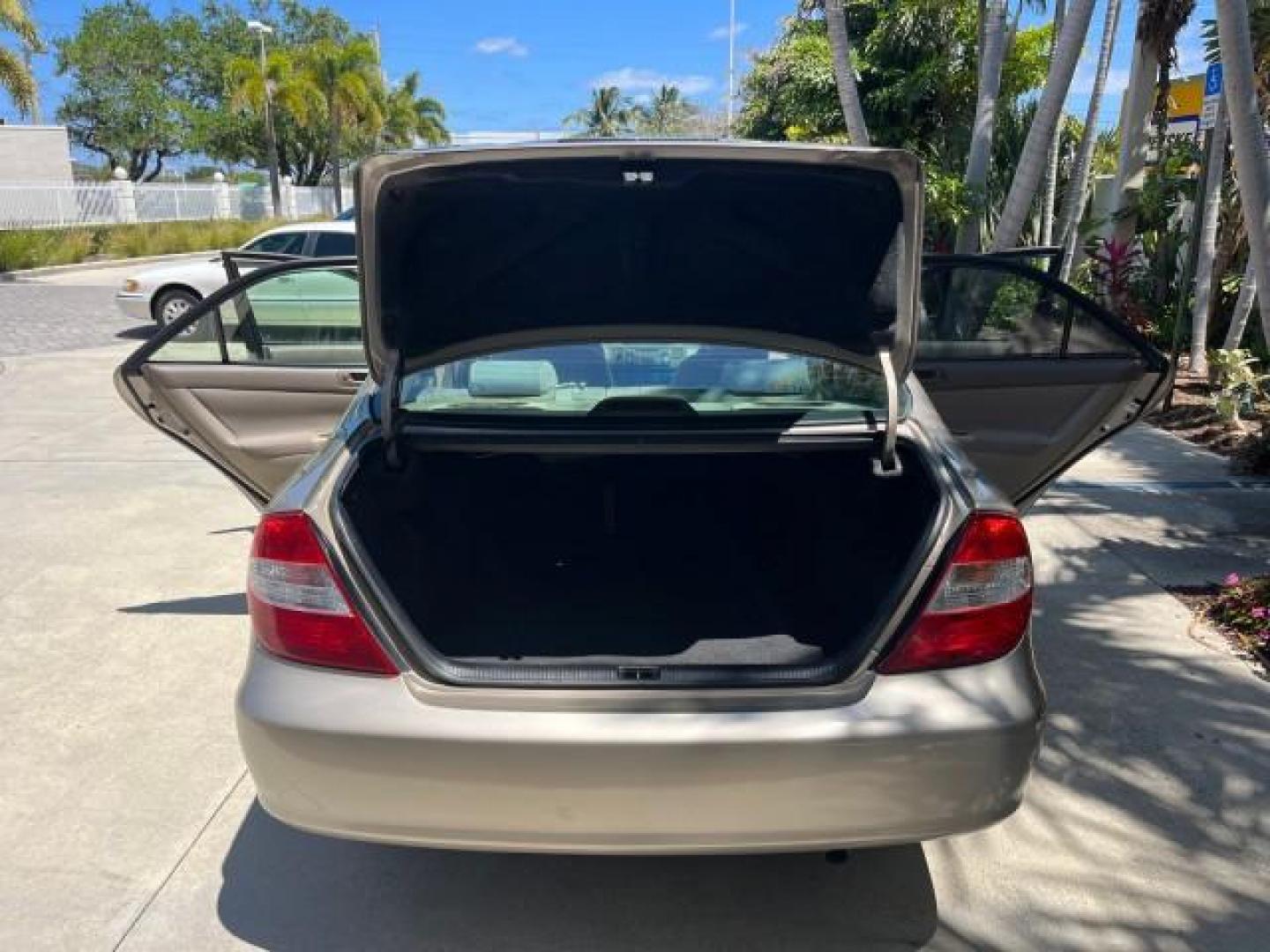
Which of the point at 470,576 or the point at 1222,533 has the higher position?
the point at 470,576

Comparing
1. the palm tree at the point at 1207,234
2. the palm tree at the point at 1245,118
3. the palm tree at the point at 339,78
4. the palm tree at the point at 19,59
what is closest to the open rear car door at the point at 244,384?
the palm tree at the point at 1245,118

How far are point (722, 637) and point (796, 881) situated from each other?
680mm

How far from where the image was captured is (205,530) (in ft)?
18.5

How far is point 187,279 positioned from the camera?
1309 centimetres

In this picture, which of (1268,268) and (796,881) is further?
(1268,268)

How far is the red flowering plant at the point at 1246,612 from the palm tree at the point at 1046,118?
11.2ft

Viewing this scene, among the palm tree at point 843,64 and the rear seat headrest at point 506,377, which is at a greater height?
the palm tree at point 843,64

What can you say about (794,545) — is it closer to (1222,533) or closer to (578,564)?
(578,564)

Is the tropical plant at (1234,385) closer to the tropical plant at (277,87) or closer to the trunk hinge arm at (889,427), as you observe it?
the trunk hinge arm at (889,427)

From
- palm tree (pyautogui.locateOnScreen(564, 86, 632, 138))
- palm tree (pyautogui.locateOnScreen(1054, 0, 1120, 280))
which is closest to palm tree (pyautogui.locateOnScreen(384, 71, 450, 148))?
palm tree (pyautogui.locateOnScreen(564, 86, 632, 138))

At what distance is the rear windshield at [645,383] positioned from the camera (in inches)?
117

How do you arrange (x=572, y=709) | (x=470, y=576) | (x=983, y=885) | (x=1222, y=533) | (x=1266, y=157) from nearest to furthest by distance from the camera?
(x=572, y=709), (x=983, y=885), (x=470, y=576), (x=1266, y=157), (x=1222, y=533)

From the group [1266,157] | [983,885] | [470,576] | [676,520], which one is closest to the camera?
[983,885]

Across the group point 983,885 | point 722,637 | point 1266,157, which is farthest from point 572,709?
point 1266,157
